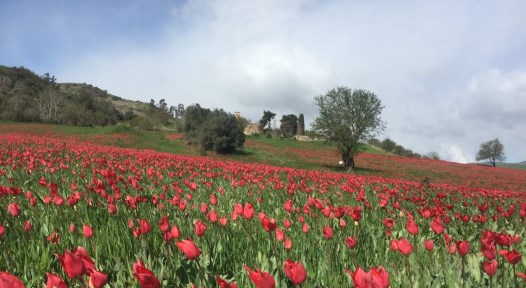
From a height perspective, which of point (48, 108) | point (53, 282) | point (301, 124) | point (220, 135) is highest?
point (301, 124)

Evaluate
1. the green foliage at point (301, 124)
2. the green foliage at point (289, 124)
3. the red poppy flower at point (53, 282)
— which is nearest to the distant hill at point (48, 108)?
the green foliage at point (289, 124)

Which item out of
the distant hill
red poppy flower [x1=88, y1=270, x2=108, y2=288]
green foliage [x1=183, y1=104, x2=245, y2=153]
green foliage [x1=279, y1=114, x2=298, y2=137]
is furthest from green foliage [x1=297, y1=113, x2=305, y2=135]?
red poppy flower [x1=88, y1=270, x2=108, y2=288]

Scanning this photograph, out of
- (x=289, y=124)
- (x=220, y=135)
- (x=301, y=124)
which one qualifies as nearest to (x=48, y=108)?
(x=289, y=124)

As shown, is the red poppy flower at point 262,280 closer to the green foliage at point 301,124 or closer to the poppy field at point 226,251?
the poppy field at point 226,251

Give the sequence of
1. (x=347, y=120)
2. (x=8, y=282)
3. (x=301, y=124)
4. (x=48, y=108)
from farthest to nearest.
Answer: (x=301, y=124) < (x=48, y=108) < (x=347, y=120) < (x=8, y=282)

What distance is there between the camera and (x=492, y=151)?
87.6m

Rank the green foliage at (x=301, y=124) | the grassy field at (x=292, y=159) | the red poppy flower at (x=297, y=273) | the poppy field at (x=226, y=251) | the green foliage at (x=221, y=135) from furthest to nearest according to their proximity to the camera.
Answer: the green foliage at (x=301, y=124)
the green foliage at (x=221, y=135)
the grassy field at (x=292, y=159)
the poppy field at (x=226, y=251)
the red poppy flower at (x=297, y=273)

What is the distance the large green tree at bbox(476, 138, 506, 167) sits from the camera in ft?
285

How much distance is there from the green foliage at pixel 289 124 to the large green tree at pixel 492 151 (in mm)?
45767

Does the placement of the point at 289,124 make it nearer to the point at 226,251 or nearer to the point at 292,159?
the point at 292,159

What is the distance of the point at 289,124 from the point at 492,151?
49585mm

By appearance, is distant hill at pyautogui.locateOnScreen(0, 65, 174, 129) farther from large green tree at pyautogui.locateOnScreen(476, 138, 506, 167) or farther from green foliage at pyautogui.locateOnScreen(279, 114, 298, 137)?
large green tree at pyautogui.locateOnScreen(476, 138, 506, 167)

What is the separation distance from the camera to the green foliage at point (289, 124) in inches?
4033

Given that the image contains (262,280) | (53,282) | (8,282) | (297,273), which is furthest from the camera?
(297,273)
